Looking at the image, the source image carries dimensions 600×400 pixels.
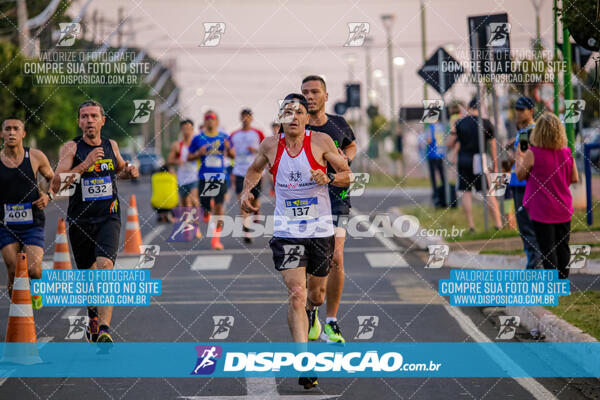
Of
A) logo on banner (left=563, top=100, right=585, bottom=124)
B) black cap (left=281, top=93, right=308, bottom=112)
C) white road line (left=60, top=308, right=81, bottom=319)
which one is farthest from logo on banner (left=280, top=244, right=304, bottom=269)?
logo on banner (left=563, top=100, right=585, bottom=124)

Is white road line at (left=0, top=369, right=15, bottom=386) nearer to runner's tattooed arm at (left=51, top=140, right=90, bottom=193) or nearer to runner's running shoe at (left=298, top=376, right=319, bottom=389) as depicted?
runner's tattooed arm at (left=51, top=140, right=90, bottom=193)

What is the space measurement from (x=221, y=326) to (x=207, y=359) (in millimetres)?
1596

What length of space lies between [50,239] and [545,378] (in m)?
15.6

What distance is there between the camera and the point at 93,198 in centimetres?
977

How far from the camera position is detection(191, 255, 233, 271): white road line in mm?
15809

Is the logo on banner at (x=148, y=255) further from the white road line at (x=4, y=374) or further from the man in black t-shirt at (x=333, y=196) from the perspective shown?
the white road line at (x=4, y=374)

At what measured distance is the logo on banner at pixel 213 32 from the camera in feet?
45.5

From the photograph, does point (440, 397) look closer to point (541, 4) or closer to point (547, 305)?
point (547, 305)

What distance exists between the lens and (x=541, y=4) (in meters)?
21.8

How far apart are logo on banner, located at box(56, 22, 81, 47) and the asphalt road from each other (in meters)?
3.34

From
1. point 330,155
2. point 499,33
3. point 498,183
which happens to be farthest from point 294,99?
point 499,33

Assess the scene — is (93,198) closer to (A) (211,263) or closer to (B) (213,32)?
(B) (213,32)

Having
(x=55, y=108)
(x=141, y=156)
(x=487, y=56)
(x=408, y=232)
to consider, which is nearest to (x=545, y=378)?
(x=487, y=56)

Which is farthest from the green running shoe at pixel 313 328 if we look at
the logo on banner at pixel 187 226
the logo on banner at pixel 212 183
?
the logo on banner at pixel 187 226
